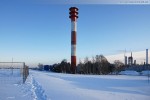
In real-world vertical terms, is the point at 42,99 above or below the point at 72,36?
below

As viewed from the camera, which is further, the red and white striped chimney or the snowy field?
the red and white striped chimney

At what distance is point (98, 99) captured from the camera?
10.7 meters

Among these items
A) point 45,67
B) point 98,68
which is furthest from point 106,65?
point 45,67

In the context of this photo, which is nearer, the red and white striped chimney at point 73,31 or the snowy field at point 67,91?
the snowy field at point 67,91

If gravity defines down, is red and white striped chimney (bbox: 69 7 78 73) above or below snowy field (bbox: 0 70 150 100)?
above

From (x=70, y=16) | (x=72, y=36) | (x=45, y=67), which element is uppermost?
(x=70, y=16)

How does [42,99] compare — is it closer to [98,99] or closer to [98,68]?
[98,99]

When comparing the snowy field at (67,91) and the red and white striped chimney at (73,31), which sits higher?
the red and white striped chimney at (73,31)

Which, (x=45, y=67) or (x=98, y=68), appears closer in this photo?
(x=98, y=68)

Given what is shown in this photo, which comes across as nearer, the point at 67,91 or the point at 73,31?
the point at 67,91

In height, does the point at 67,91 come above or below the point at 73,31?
below

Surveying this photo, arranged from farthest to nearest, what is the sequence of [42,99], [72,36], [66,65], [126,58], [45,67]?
[45,67], [126,58], [66,65], [72,36], [42,99]

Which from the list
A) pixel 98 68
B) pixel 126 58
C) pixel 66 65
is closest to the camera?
pixel 98 68

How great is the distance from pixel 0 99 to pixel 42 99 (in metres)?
1.87
